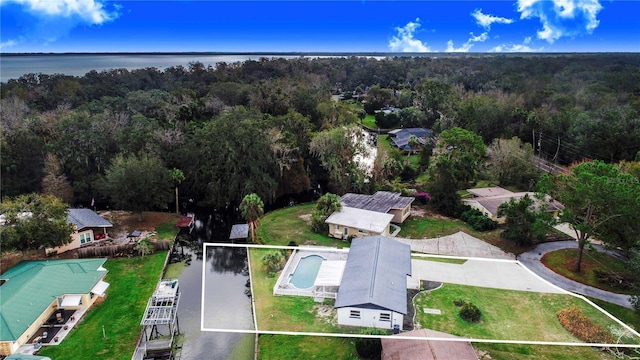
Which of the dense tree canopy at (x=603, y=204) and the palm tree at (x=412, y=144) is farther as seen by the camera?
the palm tree at (x=412, y=144)

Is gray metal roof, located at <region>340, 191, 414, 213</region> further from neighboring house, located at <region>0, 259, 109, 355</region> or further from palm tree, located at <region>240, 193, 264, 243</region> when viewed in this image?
neighboring house, located at <region>0, 259, 109, 355</region>

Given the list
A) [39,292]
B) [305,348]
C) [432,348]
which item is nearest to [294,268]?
[305,348]

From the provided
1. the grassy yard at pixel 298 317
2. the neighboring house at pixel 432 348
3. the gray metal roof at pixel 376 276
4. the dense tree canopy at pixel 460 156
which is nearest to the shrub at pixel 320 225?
the dense tree canopy at pixel 460 156

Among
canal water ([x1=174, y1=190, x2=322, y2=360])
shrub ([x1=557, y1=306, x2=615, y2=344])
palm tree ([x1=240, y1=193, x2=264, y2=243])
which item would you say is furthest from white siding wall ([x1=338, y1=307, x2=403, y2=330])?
palm tree ([x1=240, y1=193, x2=264, y2=243])

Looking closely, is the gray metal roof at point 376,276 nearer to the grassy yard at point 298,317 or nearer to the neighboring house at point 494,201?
the grassy yard at point 298,317

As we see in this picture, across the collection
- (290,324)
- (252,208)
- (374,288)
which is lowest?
(252,208)

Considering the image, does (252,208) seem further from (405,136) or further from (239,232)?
(405,136)
